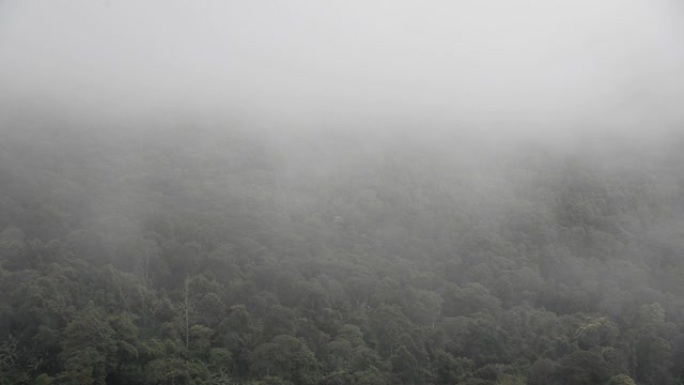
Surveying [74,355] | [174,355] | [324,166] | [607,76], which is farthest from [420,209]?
[607,76]

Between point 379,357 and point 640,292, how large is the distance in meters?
25.3

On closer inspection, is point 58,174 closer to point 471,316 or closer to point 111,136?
point 111,136

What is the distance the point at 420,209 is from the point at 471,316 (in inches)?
810

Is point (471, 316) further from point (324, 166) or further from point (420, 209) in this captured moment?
point (324, 166)

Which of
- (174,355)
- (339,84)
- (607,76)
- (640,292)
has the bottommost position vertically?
(174,355)

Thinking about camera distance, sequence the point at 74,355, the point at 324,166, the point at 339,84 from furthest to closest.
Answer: the point at 339,84, the point at 324,166, the point at 74,355

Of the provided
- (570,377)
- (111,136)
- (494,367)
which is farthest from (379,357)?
(111,136)

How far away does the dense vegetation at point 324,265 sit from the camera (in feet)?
156

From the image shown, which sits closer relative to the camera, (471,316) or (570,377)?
(570,377)

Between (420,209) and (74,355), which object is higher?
(420,209)

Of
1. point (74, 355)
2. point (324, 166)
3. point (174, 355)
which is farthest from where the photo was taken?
point (324, 166)

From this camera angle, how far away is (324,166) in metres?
86.8

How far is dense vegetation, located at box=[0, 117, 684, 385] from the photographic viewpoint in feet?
156

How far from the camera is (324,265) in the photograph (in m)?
59.6
